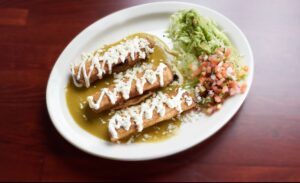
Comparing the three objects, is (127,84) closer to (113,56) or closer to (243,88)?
(113,56)

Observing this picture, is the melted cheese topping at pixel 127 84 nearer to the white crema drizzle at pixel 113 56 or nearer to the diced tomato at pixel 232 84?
the white crema drizzle at pixel 113 56

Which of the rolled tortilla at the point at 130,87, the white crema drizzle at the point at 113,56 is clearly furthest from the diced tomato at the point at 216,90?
the white crema drizzle at the point at 113,56

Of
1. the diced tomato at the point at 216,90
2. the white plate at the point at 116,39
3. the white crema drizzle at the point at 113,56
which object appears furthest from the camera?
the white crema drizzle at the point at 113,56

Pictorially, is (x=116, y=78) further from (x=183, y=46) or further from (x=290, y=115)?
(x=290, y=115)

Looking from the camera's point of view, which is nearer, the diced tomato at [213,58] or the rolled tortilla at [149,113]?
the rolled tortilla at [149,113]

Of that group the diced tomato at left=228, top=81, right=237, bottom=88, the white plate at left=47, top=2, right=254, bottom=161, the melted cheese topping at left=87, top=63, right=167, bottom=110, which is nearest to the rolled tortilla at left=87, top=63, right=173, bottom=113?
the melted cheese topping at left=87, top=63, right=167, bottom=110

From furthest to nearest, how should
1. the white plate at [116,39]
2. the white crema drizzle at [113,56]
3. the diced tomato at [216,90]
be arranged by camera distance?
the white crema drizzle at [113,56] → the diced tomato at [216,90] → the white plate at [116,39]

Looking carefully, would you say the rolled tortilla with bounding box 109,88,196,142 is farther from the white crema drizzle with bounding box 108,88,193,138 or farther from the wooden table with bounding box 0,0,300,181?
the wooden table with bounding box 0,0,300,181
